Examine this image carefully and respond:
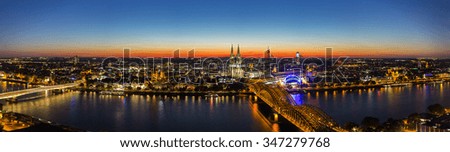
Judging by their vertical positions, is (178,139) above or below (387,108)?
above

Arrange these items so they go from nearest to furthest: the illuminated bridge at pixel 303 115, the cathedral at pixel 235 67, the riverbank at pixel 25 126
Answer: the riverbank at pixel 25 126 → the illuminated bridge at pixel 303 115 → the cathedral at pixel 235 67

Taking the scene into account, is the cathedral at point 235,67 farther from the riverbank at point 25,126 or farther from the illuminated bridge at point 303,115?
the riverbank at point 25,126

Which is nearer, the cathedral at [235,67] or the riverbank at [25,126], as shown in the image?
the riverbank at [25,126]

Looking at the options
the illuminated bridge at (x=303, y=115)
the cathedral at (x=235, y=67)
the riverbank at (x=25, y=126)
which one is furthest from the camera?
the cathedral at (x=235, y=67)

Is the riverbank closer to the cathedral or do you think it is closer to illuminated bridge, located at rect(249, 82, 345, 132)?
illuminated bridge, located at rect(249, 82, 345, 132)

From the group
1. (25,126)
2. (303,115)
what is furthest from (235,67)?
(25,126)

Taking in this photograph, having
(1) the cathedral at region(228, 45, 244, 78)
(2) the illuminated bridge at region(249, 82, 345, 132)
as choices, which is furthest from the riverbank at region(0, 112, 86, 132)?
(1) the cathedral at region(228, 45, 244, 78)

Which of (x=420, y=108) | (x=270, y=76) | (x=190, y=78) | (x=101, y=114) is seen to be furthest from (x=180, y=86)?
(x=420, y=108)

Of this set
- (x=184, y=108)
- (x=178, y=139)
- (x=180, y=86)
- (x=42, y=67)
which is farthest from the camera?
(x=42, y=67)

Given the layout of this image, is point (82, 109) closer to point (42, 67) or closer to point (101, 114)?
point (101, 114)

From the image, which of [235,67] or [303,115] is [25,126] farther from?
[235,67]

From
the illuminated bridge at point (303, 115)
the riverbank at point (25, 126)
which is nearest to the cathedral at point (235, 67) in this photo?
the illuminated bridge at point (303, 115)
